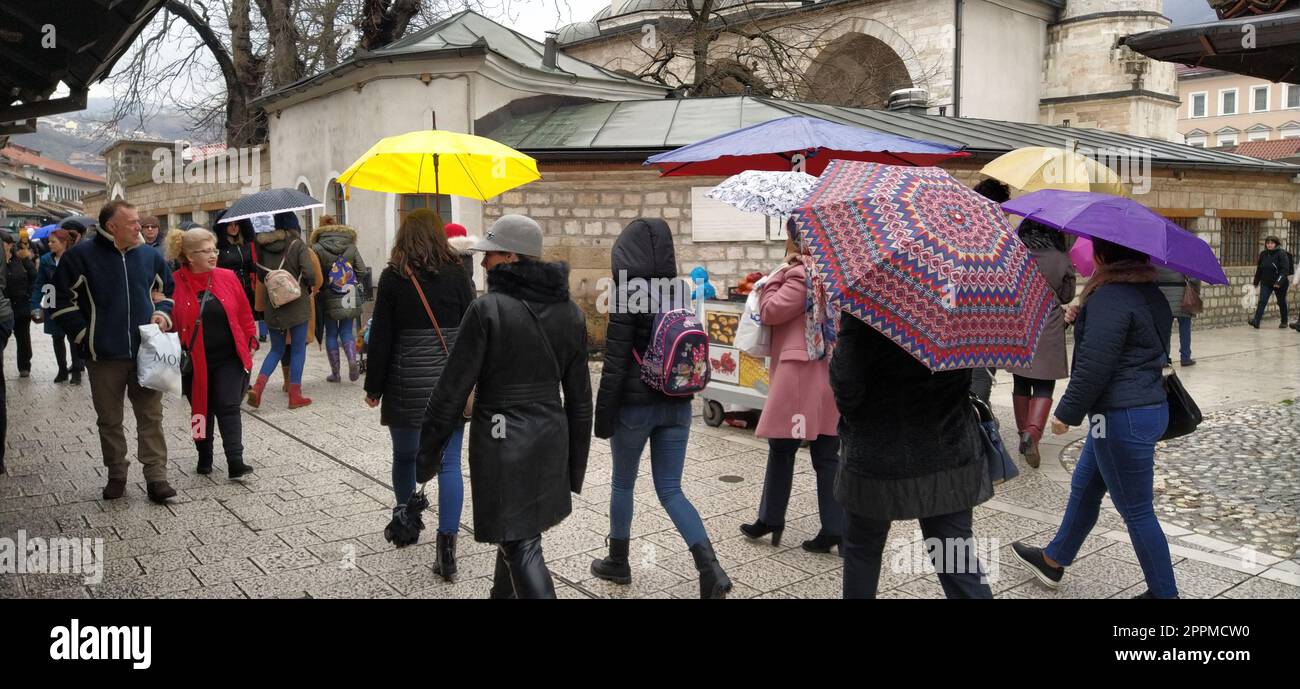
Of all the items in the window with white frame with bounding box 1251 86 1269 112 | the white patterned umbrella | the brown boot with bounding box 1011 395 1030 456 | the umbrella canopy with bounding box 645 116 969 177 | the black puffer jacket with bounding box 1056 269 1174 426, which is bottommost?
the brown boot with bounding box 1011 395 1030 456

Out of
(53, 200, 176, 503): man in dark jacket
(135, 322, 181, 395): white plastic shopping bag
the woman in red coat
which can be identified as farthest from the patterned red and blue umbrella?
the woman in red coat

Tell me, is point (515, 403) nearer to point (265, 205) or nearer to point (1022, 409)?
point (1022, 409)

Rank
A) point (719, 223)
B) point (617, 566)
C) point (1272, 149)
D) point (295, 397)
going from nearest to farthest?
point (617, 566) < point (295, 397) < point (719, 223) < point (1272, 149)

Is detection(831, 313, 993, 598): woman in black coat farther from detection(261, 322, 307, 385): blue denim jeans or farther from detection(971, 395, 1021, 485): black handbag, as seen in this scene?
detection(261, 322, 307, 385): blue denim jeans

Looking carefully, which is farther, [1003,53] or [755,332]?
[1003,53]

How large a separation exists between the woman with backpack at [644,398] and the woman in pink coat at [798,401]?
27.8 inches

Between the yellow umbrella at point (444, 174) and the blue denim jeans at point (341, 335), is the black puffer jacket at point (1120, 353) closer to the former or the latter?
the yellow umbrella at point (444, 174)

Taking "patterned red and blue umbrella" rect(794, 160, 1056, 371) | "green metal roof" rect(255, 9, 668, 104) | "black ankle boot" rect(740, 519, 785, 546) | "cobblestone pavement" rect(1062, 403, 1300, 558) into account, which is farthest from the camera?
"green metal roof" rect(255, 9, 668, 104)

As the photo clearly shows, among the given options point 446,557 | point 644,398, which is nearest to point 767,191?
point 644,398

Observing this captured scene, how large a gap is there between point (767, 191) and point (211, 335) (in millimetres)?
3964

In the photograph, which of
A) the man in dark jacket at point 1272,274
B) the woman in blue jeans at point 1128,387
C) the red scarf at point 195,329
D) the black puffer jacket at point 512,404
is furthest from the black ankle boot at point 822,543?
the man in dark jacket at point 1272,274

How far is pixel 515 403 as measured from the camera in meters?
3.56

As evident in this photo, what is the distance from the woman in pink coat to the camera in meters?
4.88

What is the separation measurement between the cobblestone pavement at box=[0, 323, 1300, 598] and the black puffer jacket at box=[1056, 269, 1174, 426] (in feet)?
3.40
